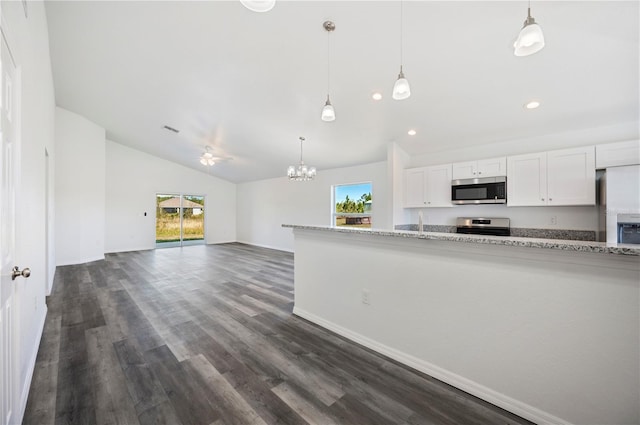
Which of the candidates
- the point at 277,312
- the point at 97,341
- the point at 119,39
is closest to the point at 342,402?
the point at 277,312

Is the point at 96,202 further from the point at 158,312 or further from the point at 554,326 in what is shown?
the point at 554,326

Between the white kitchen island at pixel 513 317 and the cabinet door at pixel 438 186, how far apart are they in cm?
276

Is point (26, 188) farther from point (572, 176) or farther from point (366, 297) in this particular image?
point (572, 176)

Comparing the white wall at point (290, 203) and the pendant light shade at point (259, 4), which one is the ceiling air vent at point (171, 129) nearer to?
the white wall at point (290, 203)

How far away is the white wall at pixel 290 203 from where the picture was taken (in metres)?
5.93

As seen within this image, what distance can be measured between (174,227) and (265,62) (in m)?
7.82

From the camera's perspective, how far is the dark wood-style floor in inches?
65.1

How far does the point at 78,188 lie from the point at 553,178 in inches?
364

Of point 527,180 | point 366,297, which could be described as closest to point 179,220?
point 366,297

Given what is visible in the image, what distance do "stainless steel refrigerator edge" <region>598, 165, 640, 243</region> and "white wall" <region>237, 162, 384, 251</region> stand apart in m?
3.13

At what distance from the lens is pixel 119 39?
3.10 m

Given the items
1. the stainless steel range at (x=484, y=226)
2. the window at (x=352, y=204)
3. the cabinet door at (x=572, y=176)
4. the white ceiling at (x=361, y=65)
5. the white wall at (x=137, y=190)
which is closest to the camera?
the white ceiling at (x=361, y=65)

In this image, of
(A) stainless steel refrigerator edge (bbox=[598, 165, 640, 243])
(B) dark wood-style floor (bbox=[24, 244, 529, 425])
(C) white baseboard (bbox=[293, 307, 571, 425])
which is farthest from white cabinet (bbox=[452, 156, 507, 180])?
(B) dark wood-style floor (bbox=[24, 244, 529, 425])

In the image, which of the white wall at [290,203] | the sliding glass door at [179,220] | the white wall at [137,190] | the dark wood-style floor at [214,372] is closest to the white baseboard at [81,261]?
the white wall at [137,190]
